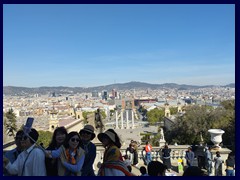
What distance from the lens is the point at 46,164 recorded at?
2.98 m

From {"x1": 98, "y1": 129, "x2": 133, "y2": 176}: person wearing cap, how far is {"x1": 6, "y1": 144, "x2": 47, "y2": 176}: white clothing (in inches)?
25.2

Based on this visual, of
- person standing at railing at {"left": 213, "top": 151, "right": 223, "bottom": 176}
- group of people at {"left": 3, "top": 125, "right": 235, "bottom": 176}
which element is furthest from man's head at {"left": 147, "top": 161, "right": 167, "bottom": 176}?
person standing at railing at {"left": 213, "top": 151, "right": 223, "bottom": 176}

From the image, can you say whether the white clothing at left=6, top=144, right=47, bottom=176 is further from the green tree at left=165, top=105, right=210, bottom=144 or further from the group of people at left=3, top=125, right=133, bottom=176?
the green tree at left=165, top=105, right=210, bottom=144

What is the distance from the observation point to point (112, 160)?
3082 mm

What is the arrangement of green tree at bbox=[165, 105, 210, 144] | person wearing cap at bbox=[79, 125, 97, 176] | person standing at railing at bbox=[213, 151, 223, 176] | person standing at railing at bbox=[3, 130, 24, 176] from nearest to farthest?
1. person standing at railing at bbox=[3, 130, 24, 176]
2. person wearing cap at bbox=[79, 125, 97, 176]
3. person standing at railing at bbox=[213, 151, 223, 176]
4. green tree at bbox=[165, 105, 210, 144]

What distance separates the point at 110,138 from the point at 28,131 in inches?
34.6

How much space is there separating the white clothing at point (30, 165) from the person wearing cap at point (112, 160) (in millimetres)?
641

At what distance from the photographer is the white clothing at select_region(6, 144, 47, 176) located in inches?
109

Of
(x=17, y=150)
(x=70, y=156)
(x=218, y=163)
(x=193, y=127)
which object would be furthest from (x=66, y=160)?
(x=193, y=127)

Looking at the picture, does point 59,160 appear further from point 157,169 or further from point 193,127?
point 193,127

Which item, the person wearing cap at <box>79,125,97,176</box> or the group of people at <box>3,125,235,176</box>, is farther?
the person wearing cap at <box>79,125,97,176</box>
